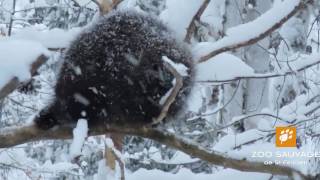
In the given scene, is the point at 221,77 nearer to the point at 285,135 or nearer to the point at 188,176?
the point at 188,176

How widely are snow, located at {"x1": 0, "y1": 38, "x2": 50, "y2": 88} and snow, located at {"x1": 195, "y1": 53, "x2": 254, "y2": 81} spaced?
47 centimetres

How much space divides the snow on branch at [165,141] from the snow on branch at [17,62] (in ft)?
0.46

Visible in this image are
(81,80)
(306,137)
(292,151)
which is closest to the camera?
(81,80)

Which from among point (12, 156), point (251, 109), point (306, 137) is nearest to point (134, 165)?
point (12, 156)

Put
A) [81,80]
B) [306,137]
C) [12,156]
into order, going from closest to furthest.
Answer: [81,80]
[306,137]
[12,156]

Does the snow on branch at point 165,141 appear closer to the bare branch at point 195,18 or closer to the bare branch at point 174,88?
the bare branch at point 174,88

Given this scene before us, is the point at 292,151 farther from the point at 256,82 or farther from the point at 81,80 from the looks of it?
the point at 256,82

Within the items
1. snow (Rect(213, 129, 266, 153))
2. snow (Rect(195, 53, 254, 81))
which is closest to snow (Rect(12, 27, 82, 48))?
snow (Rect(195, 53, 254, 81))

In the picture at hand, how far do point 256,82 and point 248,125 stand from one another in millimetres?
317

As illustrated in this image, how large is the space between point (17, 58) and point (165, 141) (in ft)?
1.28

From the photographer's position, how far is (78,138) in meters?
1.20

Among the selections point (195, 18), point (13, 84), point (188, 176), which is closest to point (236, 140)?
point (188, 176)

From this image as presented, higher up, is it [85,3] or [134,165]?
[85,3]

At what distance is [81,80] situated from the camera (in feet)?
4.68
